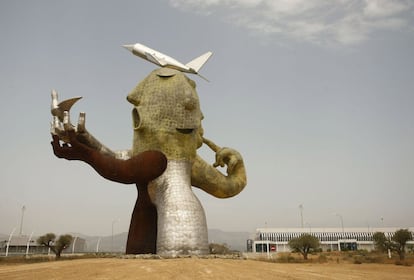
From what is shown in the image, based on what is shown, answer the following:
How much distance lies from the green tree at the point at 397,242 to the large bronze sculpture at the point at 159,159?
3007cm

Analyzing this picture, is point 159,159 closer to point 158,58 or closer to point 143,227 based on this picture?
point 143,227

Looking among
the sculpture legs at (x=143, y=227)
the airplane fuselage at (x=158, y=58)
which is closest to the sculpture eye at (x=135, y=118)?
the sculpture legs at (x=143, y=227)

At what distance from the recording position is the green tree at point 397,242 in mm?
41675

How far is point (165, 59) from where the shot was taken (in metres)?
21.1

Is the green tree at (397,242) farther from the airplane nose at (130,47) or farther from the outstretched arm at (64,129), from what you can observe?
the outstretched arm at (64,129)

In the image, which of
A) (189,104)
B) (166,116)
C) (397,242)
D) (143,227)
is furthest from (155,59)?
(397,242)

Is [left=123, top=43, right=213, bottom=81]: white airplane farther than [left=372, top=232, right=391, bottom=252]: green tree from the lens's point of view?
No

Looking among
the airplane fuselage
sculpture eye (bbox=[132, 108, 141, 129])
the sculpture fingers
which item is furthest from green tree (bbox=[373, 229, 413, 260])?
the sculpture fingers

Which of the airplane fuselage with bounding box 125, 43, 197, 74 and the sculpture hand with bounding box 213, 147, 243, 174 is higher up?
the airplane fuselage with bounding box 125, 43, 197, 74

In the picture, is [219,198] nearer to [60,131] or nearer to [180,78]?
[180,78]

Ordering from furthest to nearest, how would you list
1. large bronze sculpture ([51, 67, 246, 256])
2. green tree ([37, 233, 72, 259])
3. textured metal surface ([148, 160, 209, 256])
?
green tree ([37, 233, 72, 259])
large bronze sculpture ([51, 67, 246, 256])
textured metal surface ([148, 160, 209, 256])

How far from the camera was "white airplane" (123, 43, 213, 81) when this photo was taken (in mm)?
21031

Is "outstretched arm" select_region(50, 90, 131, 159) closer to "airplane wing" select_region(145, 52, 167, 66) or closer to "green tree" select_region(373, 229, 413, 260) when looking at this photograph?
"airplane wing" select_region(145, 52, 167, 66)

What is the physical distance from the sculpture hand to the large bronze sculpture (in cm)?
197
